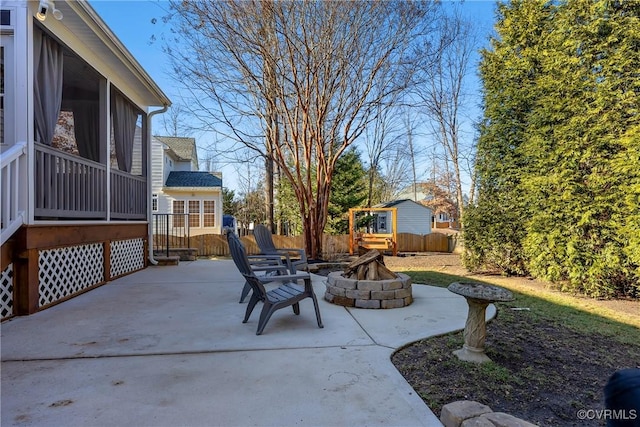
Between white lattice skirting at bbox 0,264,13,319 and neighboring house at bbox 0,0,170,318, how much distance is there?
10 millimetres

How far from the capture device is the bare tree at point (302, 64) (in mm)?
7539

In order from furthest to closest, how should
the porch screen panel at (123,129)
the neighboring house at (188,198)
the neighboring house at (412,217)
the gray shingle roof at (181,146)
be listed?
the neighboring house at (412,217) → the gray shingle roof at (181,146) → the neighboring house at (188,198) → the porch screen panel at (123,129)

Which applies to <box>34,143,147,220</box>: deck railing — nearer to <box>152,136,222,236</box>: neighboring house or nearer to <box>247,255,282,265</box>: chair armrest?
<box>247,255,282,265</box>: chair armrest

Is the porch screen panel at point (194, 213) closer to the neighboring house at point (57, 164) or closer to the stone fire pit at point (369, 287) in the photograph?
the neighboring house at point (57, 164)

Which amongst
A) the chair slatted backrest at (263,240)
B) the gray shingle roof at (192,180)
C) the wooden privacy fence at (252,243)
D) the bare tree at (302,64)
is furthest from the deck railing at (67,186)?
the gray shingle roof at (192,180)

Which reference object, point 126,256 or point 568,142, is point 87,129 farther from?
point 568,142

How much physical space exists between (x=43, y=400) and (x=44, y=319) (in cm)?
217

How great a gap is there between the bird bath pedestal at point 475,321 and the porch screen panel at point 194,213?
14.8 meters

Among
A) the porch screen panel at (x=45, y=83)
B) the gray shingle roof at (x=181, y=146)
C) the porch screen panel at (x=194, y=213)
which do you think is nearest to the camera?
the porch screen panel at (x=45, y=83)

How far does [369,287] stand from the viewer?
14.5ft

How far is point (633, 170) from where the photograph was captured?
4.81 meters

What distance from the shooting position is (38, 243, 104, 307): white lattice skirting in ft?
14.3

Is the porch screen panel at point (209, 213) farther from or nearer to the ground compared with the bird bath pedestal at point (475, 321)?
farther from the ground

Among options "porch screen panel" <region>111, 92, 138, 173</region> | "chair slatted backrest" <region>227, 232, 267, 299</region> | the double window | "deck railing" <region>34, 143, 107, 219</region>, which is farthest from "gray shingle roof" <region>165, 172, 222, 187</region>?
"chair slatted backrest" <region>227, 232, 267, 299</region>
